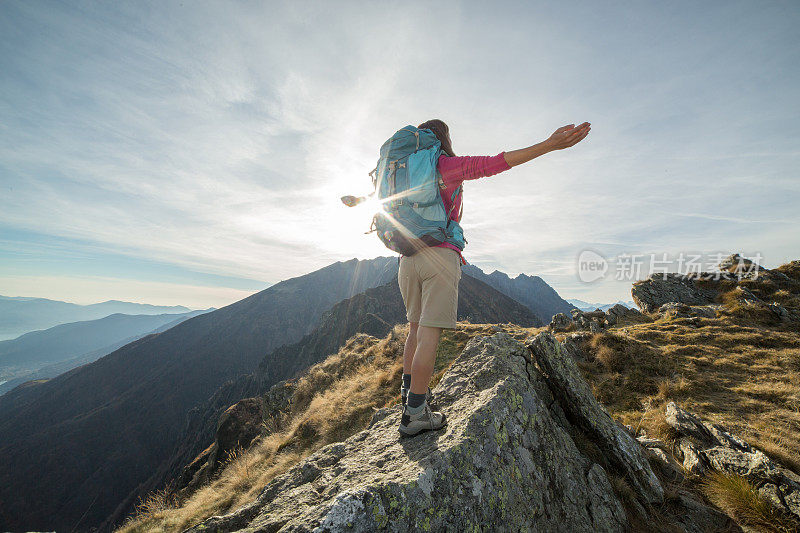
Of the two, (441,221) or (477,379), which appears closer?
(441,221)

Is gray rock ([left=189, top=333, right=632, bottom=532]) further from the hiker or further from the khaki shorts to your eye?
the khaki shorts

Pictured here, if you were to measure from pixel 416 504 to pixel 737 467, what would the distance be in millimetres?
5768

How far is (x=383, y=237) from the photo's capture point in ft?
12.8

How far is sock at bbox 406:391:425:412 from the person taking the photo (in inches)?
142

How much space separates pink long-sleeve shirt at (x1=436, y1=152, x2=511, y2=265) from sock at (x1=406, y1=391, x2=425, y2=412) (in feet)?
6.16

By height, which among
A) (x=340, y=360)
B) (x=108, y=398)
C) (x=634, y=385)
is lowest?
(x=108, y=398)

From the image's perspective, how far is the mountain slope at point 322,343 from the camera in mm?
94750

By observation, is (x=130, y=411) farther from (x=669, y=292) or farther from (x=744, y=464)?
(x=744, y=464)

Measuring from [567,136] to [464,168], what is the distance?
41.7 inches

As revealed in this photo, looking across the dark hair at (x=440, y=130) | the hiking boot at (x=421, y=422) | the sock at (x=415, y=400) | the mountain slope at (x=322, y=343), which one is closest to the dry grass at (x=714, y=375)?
the hiking boot at (x=421, y=422)

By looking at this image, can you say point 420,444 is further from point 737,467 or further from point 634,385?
point 634,385

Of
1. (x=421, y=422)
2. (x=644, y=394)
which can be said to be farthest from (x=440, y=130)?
(x=644, y=394)

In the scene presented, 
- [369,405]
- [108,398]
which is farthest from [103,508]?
[369,405]

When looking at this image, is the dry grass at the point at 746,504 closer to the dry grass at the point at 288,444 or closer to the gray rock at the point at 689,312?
the dry grass at the point at 288,444
